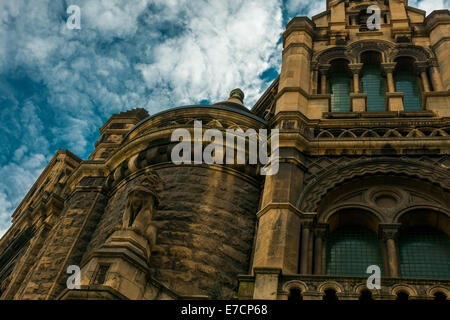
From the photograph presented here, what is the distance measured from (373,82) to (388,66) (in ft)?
2.10

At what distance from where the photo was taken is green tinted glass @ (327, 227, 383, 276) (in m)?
12.5

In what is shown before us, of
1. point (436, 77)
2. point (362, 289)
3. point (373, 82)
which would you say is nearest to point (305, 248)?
point (362, 289)

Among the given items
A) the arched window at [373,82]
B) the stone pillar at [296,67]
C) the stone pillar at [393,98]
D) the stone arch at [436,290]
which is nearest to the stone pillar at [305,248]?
the stone arch at [436,290]

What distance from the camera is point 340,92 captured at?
18672 mm

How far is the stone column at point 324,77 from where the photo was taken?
1837 cm

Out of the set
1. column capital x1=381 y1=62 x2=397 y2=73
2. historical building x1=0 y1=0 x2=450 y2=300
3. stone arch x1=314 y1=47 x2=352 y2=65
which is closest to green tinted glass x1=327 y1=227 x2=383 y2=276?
historical building x1=0 y1=0 x2=450 y2=300

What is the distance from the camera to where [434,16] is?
65.8 feet

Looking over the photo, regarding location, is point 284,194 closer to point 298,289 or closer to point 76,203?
point 298,289

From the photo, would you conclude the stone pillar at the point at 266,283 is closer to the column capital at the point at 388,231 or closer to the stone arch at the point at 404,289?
the stone arch at the point at 404,289

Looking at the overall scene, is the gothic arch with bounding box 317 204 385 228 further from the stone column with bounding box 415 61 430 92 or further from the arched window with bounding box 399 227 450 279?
the stone column with bounding box 415 61 430 92

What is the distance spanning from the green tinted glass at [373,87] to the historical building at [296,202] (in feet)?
0.19

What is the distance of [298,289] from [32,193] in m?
17.4

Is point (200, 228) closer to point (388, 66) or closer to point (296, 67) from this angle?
point (296, 67)

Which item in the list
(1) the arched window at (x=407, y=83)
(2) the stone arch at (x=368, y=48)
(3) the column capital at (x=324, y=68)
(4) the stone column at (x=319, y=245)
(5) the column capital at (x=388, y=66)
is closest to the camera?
(4) the stone column at (x=319, y=245)
